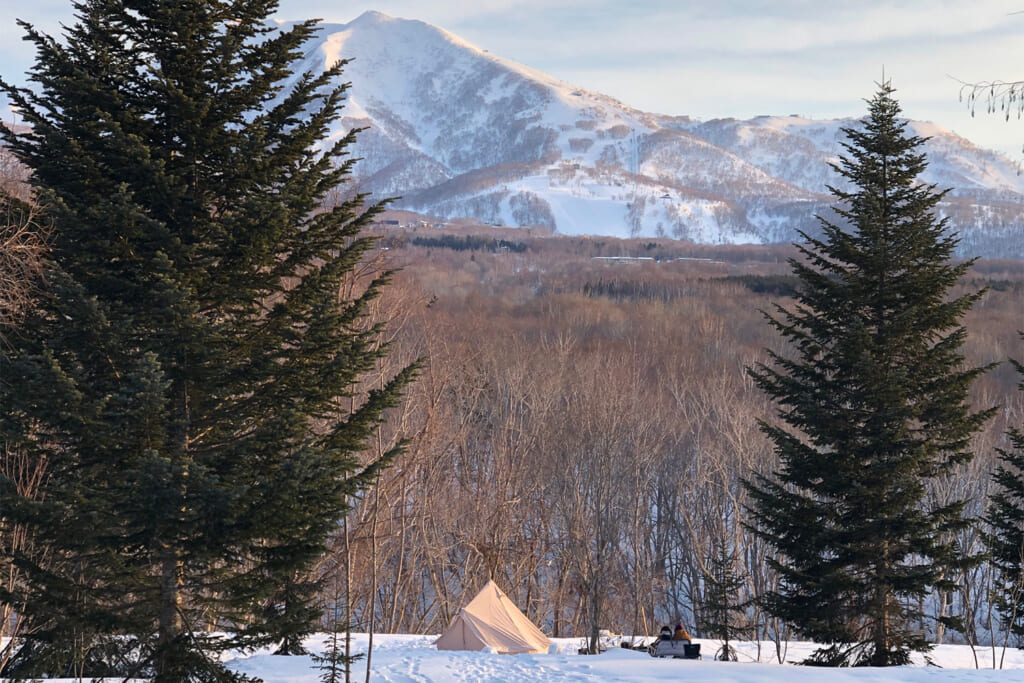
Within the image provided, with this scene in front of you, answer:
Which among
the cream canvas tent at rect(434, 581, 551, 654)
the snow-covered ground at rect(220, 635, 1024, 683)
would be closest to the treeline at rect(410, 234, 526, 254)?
the cream canvas tent at rect(434, 581, 551, 654)

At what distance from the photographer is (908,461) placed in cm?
1468

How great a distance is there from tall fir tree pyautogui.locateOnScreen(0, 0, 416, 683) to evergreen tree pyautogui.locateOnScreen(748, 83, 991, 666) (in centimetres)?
857

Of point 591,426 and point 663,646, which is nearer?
point 663,646

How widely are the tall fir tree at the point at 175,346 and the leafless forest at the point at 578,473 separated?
553 centimetres

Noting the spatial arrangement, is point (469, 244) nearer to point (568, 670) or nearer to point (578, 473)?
point (578, 473)

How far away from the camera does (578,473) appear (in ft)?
115

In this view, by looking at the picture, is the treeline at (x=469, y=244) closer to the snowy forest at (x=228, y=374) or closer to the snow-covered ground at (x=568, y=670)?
the snow-covered ground at (x=568, y=670)

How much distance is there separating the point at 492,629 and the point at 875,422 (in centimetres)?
928

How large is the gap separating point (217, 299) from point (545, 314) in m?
58.3

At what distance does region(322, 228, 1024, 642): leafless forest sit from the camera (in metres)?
27.0

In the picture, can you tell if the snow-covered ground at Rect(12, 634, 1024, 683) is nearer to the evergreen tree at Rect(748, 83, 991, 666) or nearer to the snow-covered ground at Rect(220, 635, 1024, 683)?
the snow-covered ground at Rect(220, 635, 1024, 683)

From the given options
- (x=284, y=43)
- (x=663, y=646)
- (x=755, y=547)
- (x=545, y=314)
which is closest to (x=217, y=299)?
(x=284, y=43)

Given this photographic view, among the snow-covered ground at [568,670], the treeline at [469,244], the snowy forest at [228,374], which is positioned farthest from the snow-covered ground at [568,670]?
the treeline at [469,244]

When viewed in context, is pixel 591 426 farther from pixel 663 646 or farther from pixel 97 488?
pixel 97 488
